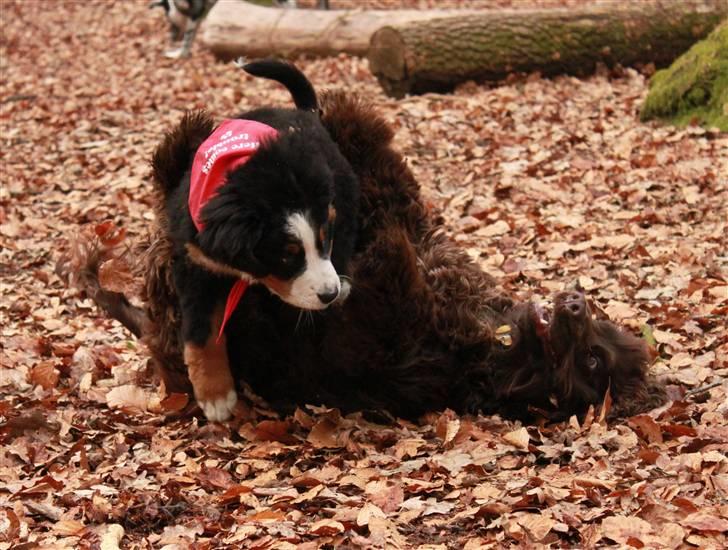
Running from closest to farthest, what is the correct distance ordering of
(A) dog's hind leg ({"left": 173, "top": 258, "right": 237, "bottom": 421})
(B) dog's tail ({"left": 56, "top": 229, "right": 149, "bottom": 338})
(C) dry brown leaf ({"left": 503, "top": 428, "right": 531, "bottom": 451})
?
(C) dry brown leaf ({"left": 503, "top": 428, "right": 531, "bottom": 451}) < (A) dog's hind leg ({"left": 173, "top": 258, "right": 237, "bottom": 421}) < (B) dog's tail ({"left": 56, "top": 229, "right": 149, "bottom": 338})

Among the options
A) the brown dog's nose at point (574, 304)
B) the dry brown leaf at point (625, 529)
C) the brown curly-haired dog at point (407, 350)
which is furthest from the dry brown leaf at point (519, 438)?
the dry brown leaf at point (625, 529)

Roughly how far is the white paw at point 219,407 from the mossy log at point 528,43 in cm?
665

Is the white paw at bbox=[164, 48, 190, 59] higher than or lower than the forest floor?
higher

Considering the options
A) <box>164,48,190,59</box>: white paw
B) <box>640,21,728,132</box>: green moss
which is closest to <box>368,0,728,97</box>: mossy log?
<box>640,21,728,132</box>: green moss

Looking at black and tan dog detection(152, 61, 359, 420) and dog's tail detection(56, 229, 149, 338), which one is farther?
dog's tail detection(56, 229, 149, 338)

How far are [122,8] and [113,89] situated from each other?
7659 mm

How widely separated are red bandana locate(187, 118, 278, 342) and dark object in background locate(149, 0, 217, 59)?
37.0 feet

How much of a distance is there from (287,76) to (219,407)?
65.9 inches

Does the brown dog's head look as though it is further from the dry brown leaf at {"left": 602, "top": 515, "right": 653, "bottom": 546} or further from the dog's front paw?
the dry brown leaf at {"left": 602, "top": 515, "right": 653, "bottom": 546}

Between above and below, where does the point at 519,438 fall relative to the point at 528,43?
below

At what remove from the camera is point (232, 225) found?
161 inches

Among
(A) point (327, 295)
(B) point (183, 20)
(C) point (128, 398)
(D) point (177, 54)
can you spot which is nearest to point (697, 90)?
(A) point (327, 295)

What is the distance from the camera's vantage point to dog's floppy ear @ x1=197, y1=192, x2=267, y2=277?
13.4 ft

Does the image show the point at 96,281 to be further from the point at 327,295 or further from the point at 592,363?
the point at 592,363
